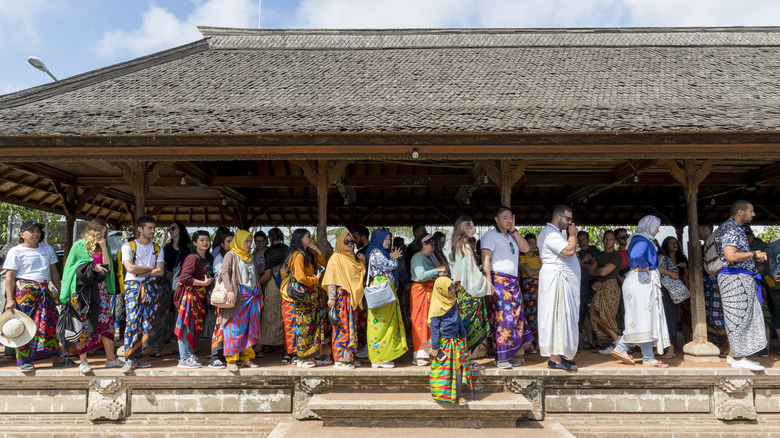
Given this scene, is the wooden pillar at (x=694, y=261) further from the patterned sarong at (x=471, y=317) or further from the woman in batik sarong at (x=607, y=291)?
the patterned sarong at (x=471, y=317)

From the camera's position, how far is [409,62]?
8891 millimetres

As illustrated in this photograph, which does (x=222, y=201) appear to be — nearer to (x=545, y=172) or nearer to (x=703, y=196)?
(x=545, y=172)

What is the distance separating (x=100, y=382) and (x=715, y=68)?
30.1 ft

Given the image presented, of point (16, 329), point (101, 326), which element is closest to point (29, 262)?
point (16, 329)

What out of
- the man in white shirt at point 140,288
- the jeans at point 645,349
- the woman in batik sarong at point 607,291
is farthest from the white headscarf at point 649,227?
the man in white shirt at point 140,288

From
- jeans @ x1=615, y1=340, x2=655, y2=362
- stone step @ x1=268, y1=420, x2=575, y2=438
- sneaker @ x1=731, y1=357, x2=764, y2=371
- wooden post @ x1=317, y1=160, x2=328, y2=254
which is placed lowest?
stone step @ x1=268, y1=420, x2=575, y2=438

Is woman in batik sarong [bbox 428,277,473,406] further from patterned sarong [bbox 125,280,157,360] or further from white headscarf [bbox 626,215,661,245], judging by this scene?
patterned sarong [bbox 125,280,157,360]

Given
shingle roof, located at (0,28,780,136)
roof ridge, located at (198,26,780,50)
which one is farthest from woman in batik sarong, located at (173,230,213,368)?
roof ridge, located at (198,26,780,50)

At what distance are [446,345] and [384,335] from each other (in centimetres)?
85

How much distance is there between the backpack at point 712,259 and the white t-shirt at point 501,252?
2.14 metres

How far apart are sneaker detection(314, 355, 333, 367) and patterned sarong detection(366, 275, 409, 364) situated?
0.52 m

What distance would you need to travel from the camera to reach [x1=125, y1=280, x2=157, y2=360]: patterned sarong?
5.12 meters

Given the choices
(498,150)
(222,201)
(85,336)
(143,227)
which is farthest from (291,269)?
(222,201)

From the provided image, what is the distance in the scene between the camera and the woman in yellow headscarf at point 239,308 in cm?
515
